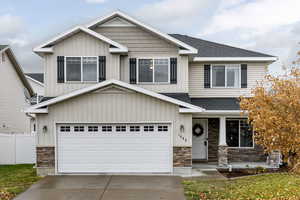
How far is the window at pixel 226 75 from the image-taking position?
17.0 m

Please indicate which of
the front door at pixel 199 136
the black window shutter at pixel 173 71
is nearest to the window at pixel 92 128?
the black window shutter at pixel 173 71

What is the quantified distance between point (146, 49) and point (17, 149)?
8.62 metres

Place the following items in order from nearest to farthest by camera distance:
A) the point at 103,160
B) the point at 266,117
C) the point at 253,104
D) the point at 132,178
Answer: the point at 266,117 → the point at 253,104 → the point at 132,178 → the point at 103,160

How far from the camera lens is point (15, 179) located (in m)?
12.8

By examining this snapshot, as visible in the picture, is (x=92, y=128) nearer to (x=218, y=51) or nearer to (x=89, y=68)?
(x=89, y=68)

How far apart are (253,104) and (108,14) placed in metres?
7.86

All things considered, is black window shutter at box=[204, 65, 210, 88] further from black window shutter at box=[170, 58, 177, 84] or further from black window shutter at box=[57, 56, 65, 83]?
black window shutter at box=[57, 56, 65, 83]

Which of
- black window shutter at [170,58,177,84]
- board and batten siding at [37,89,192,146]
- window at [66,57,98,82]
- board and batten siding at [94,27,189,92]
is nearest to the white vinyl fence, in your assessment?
board and batten siding at [37,89,192,146]

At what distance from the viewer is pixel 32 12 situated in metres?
18.2

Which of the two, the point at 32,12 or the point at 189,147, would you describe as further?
the point at 32,12

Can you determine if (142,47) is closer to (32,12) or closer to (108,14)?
(108,14)

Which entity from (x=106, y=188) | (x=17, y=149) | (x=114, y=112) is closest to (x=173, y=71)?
(x=114, y=112)

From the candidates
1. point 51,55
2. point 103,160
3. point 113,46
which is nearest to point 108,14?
point 113,46

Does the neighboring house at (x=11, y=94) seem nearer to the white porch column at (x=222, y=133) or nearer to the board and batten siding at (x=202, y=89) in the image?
the board and batten siding at (x=202, y=89)
